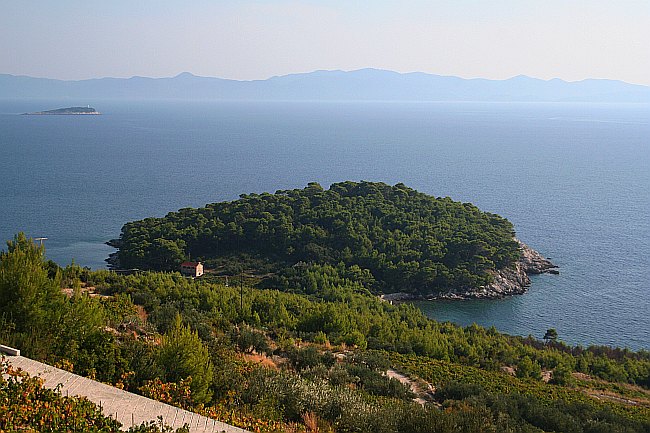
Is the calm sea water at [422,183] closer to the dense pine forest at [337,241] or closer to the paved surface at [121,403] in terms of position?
the dense pine forest at [337,241]

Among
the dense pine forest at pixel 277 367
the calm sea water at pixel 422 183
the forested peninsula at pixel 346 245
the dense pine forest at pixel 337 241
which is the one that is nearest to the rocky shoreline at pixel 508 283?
the forested peninsula at pixel 346 245

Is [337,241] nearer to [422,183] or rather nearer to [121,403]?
[121,403]

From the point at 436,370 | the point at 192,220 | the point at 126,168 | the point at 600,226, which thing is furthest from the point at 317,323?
the point at 126,168

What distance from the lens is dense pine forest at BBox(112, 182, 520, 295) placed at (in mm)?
43250

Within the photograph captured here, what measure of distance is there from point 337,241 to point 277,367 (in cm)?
3177

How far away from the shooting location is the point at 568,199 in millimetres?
76812

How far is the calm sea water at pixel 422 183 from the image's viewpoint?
4203 cm

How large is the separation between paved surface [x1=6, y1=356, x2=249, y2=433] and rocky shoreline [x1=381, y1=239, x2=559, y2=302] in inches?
1328

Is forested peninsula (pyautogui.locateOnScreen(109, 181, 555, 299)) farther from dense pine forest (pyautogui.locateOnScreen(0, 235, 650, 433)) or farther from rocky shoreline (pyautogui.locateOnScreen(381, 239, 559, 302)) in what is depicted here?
dense pine forest (pyautogui.locateOnScreen(0, 235, 650, 433))

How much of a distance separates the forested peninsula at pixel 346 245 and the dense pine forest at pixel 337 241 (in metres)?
0.07

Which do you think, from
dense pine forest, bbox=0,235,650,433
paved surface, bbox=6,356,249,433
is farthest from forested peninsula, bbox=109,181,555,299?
paved surface, bbox=6,356,249,433

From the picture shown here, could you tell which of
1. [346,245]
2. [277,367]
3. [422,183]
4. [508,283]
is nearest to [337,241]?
[346,245]

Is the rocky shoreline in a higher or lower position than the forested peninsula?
lower

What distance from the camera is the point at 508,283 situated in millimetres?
44469
